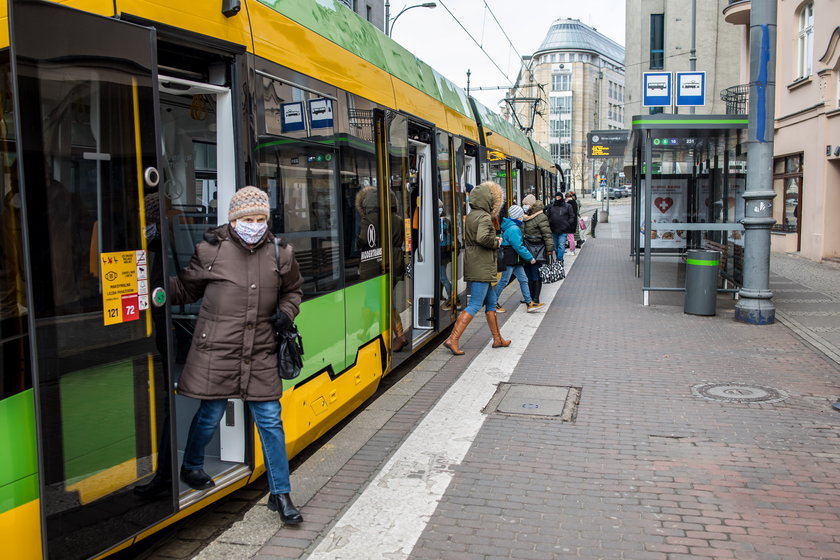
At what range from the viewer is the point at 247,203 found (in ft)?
12.3

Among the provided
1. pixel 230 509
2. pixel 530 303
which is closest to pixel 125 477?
pixel 230 509

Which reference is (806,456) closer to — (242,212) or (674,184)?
(242,212)

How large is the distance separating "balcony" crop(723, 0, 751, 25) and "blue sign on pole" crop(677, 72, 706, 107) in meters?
11.6

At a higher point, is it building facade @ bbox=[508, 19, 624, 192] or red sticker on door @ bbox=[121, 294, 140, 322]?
building facade @ bbox=[508, 19, 624, 192]

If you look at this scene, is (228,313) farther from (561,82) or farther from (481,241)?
(561,82)

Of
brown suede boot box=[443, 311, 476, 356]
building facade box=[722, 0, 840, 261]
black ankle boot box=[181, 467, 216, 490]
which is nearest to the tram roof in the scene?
brown suede boot box=[443, 311, 476, 356]

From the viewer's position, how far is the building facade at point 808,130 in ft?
60.0

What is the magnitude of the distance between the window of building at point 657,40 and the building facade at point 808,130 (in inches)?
788

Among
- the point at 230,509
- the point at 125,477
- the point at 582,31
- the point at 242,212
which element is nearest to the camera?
the point at 125,477

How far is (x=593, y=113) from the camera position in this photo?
117125 millimetres

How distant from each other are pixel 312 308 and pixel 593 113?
11820 centimetres

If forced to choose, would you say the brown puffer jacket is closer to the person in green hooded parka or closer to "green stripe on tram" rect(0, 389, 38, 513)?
"green stripe on tram" rect(0, 389, 38, 513)

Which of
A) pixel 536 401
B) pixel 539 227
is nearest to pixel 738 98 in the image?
pixel 539 227

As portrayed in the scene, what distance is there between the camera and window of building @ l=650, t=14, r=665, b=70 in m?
41.2
